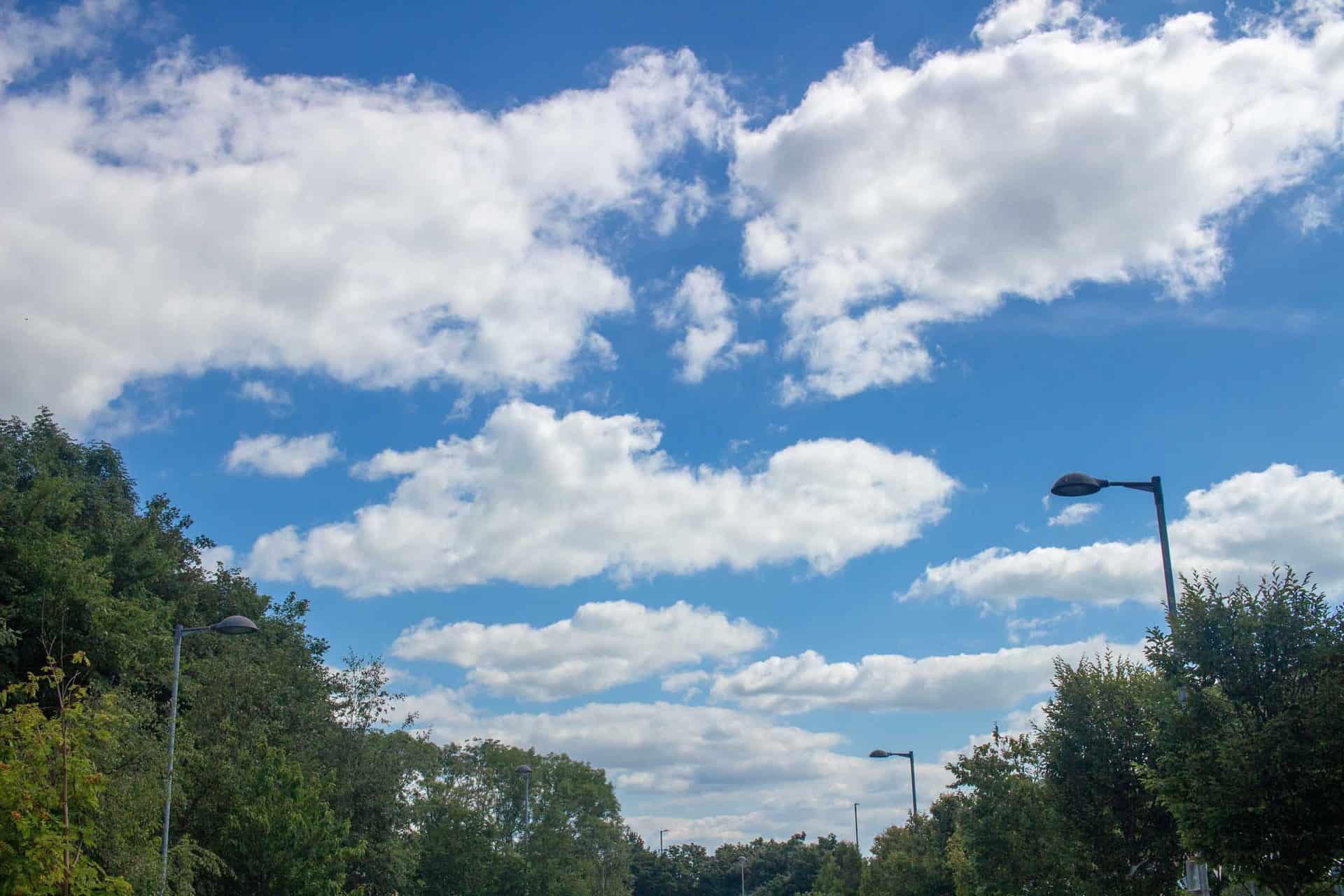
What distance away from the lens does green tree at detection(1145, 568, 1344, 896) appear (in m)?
13.6

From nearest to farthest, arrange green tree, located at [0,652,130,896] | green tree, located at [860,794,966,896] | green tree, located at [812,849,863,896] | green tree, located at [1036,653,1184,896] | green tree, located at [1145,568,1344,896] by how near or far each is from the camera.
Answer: green tree, located at [1145,568,1344,896], green tree, located at [0,652,130,896], green tree, located at [1036,653,1184,896], green tree, located at [860,794,966,896], green tree, located at [812,849,863,896]

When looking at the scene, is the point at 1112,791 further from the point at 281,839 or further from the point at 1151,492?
the point at 281,839

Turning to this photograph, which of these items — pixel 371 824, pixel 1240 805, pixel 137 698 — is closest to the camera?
pixel 1240 805

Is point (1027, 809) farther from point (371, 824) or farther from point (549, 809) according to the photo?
point (549, 809)

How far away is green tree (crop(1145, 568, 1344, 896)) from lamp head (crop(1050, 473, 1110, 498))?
2006 mm

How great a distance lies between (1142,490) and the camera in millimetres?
17328

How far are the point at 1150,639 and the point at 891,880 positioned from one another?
3450 cm

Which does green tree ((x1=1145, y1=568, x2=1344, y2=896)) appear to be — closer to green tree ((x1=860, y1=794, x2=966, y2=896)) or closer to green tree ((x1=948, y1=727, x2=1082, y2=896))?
green tree ((x1=948, y1=727, x2=1082, y2=896))

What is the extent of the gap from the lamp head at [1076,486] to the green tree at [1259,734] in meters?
2.01

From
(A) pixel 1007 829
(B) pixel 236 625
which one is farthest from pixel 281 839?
(A) pixel 1007 829

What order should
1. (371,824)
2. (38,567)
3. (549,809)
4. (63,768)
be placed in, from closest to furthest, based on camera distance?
(63,768) < (38,567) < (371,824) < (549,809)

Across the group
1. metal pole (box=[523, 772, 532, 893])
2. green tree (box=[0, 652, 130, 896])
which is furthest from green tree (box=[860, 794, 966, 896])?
green tree (box=[0, 652, 130, 896])

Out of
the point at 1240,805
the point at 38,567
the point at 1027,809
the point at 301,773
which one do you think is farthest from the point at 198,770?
the point at 1240,805

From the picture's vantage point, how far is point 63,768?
709 inches
